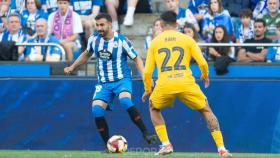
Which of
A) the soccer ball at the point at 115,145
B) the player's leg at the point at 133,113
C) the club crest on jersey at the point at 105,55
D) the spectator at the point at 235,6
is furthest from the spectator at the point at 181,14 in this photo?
the soccer ball at the point at 115,145

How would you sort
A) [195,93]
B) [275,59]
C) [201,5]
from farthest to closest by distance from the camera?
[201,5] → [275,59] → [195,93]

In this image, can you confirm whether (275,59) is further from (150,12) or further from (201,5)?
(150,12)

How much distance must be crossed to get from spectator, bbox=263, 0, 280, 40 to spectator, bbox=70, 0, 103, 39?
3101 mm

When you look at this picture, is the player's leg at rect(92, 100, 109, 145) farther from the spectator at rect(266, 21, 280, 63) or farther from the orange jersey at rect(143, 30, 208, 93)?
the spectator at rect(266, 21, 280, 63)

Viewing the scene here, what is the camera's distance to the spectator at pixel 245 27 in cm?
1652

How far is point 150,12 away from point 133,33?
627mm

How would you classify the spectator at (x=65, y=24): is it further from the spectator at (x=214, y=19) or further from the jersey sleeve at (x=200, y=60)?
the jersey sleeve at (x=200, y=60)

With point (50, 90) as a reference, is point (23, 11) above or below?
above

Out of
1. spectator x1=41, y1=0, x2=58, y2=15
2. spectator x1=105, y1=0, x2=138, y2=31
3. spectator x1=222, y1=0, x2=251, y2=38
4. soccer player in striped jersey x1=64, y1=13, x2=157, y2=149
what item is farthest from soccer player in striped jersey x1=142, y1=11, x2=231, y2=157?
spectator x1=41, y1=0, x2=58, y2=15

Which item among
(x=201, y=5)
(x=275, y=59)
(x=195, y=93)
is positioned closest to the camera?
(x=195, y=93)

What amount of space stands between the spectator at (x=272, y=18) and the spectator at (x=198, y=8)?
3.76ft

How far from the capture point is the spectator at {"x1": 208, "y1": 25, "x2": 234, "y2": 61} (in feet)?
52.5

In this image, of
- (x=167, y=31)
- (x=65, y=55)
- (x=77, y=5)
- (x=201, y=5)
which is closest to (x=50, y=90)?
(x=65, y=55)

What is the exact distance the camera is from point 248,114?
1600 centimetres
